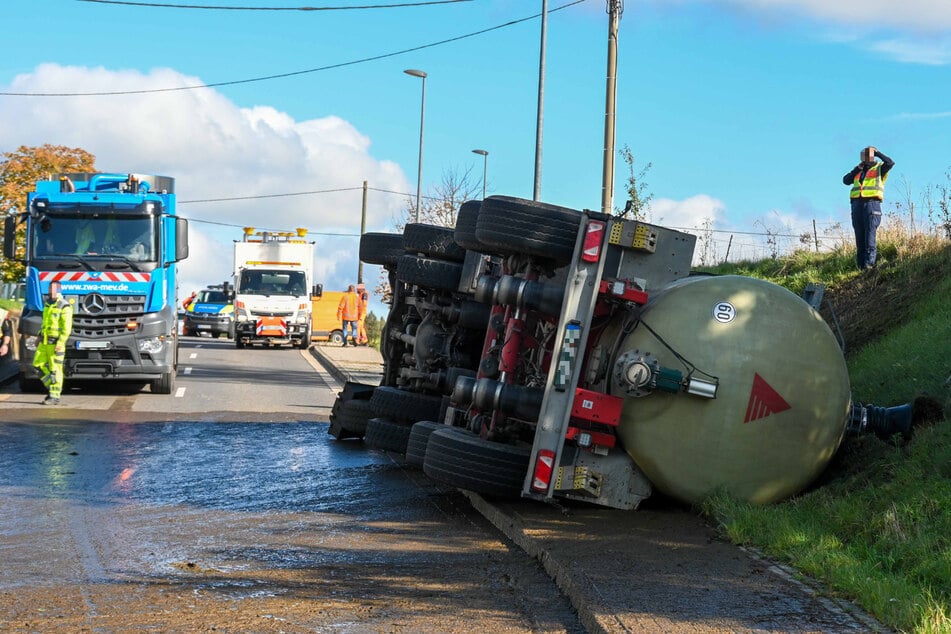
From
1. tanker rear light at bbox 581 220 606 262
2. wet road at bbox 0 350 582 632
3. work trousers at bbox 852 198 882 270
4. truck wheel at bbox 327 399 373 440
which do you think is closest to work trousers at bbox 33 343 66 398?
wet road at bbox 0 350 582 632

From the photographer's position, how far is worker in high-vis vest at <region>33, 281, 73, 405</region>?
16094mm

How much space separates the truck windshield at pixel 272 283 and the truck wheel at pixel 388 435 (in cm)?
2318

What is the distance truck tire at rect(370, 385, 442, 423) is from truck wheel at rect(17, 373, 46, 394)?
9.61 metres

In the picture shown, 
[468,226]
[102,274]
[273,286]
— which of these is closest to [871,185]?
[468,226]

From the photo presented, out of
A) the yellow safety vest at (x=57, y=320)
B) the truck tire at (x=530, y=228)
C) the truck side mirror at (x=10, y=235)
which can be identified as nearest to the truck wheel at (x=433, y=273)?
the truck tire at (x=530, y=228)

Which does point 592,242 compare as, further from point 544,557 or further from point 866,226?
A: point 866,226

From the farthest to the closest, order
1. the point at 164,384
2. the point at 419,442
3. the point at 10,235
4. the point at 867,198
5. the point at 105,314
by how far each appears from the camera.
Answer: the point at 164,384 < the point at 105,314 < the point at 10,235 < the point at 867,198 < the point at 419,442

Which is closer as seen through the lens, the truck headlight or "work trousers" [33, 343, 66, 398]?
"work trousers" [33, 343, 66, 398]

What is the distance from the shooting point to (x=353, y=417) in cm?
1215

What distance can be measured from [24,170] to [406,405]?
29795 millimetres

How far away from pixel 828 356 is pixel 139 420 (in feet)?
31.7

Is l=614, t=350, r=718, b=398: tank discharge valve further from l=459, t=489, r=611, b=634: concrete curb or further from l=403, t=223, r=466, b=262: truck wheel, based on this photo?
l=403, t=223, r=466, b=262: truck wheel

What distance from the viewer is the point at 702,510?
7273 millimetres

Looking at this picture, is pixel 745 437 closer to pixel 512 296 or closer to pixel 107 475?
pixel 512 296
